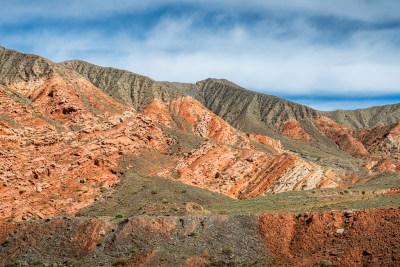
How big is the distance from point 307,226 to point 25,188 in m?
28.6

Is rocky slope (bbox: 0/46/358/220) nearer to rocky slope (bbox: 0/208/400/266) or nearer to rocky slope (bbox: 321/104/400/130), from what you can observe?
rocky slope (bbox: 0/208/400/266)

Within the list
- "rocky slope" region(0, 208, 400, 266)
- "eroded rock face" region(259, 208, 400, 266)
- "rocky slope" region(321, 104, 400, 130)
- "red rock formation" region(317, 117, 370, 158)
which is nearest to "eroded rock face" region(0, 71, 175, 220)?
"rocky slope" region(0, 208, 400, 266)

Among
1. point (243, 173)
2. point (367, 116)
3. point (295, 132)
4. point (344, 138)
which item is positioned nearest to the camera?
point (243, 173)

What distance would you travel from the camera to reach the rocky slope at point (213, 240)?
70.4 ft

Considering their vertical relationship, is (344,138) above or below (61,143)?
above

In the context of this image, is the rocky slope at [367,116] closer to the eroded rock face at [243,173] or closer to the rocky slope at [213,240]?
the eroded rock face at [243,173]

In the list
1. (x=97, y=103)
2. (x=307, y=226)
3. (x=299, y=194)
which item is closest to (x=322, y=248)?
(x=307, y=226)

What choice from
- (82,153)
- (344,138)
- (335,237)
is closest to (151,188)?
(82,153)

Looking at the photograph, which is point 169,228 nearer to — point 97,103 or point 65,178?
point 65,178

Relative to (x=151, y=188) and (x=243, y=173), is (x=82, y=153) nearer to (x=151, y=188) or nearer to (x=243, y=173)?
(x=151, y=188)

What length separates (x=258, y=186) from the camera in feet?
183

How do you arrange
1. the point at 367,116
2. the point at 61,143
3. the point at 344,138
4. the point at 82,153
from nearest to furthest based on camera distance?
the point at 82,153, the point at 61,143, the point at 344,138, the point at 367,116

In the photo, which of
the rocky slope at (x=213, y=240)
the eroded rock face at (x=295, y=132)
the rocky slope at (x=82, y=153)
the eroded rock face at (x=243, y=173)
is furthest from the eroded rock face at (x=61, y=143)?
the eroded rock face at (x=295, y=132)

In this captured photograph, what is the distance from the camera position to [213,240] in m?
24.9
